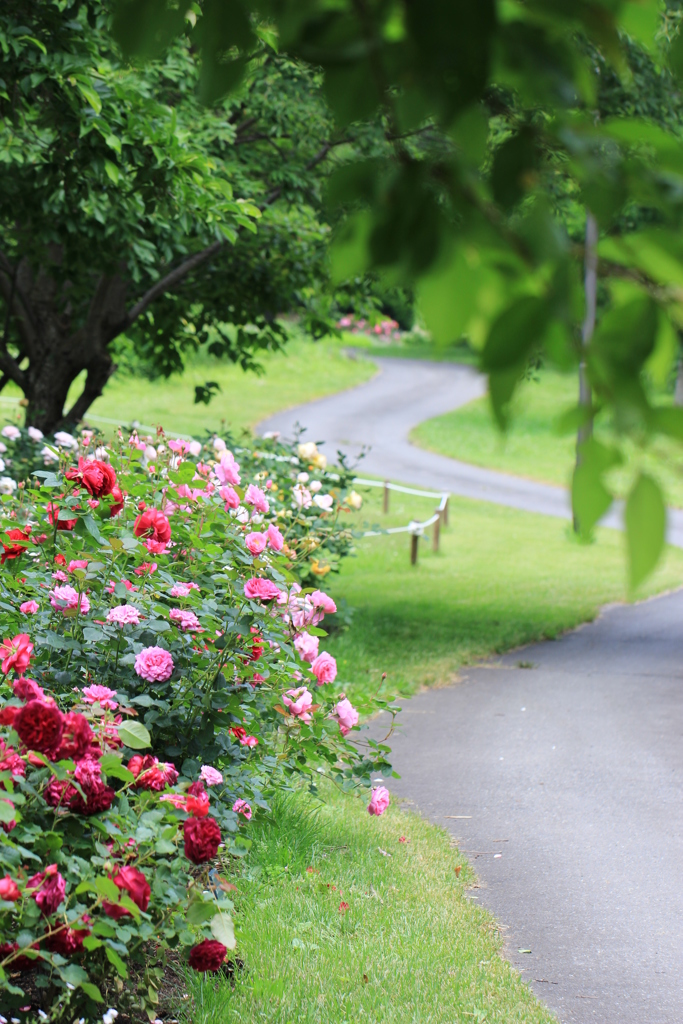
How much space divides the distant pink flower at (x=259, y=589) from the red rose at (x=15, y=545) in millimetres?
763

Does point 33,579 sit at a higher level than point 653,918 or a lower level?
higher

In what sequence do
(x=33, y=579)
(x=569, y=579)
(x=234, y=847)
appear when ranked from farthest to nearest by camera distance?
1. (x=569, y=579)
2. (x=33, y=579)
3. (x=234, y=847)

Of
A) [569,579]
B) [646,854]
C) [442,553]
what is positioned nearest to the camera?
[646,854]

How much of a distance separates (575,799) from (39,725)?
156 inches

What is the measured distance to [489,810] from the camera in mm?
5344

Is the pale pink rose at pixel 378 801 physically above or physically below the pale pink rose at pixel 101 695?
below

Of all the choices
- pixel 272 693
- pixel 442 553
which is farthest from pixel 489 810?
pixel 442 553

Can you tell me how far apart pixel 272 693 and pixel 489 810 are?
2281mm

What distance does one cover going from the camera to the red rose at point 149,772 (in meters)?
2.52

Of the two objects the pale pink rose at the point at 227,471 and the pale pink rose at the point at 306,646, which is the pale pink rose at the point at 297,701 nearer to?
the pale pink rose at the point at 306,646

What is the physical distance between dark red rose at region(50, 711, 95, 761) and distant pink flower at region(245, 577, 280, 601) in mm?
878

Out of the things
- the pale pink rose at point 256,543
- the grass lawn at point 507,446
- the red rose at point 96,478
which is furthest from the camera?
the grass lawn at point 507,446

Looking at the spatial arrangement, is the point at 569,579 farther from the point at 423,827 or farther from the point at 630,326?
the point at 630,326

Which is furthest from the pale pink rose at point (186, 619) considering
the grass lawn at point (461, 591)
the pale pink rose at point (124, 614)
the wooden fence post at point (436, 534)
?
the wooden fence post at point (436, 534)
